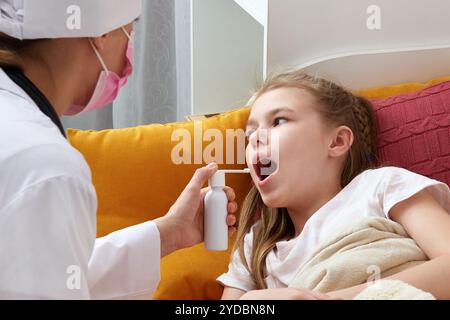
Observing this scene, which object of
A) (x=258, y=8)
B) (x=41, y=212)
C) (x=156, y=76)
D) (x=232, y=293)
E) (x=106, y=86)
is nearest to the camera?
(x=41, y=212)

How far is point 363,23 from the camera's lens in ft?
5.71

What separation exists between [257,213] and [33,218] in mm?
880

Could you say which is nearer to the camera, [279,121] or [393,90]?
[279,121]

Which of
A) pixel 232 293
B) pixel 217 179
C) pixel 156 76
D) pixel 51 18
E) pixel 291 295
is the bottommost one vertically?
pixel 232 293

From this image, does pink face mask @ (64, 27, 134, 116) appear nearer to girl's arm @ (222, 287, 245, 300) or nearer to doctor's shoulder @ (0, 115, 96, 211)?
doctor's shoulder @ (0, 115, 96, 211)

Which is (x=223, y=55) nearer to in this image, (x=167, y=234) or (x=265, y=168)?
(x=265, y=168)

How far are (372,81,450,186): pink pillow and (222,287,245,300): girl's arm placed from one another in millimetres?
467

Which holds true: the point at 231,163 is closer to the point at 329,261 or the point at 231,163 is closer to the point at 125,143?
the point at 125,143

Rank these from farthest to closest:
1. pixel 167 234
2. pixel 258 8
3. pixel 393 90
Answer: pixel 258 8, pixel 393 90, pixel 167 234

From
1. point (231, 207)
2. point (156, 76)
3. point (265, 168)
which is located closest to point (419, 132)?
point (265, 168)

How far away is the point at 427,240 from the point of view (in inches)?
42.0

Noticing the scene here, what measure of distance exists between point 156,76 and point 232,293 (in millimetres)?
1170

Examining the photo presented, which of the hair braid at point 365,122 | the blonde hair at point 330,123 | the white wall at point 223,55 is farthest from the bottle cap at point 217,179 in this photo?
the white wall at point 223,55

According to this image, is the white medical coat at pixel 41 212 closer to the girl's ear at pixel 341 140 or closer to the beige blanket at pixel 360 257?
the beige blanket at pixel 360 257
